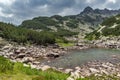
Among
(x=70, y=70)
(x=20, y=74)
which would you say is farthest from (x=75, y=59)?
(x=20, y=74)

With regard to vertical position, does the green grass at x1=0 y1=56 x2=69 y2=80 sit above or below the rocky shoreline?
above

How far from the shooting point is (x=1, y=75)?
20.6 m

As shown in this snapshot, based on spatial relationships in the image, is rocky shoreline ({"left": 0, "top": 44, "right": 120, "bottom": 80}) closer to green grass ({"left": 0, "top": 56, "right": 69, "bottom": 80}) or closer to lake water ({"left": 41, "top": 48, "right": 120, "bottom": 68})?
green grass ({"left": 0, "top": 56, "right": 69, "bottom": 80})

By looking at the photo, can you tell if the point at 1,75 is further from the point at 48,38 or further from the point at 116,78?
the point at 48,38

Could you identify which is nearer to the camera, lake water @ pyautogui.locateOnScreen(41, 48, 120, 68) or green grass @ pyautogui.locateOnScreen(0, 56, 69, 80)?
green grass @ pyautogui.locateOnScreen(0, 56, 69, 80)

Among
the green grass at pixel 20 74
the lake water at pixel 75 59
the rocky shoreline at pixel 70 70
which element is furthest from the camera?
the lake water at pixel 75 59

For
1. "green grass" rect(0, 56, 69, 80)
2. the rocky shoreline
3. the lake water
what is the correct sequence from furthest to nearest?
1. the lake water
2. the rocky shoreline
3. "green grass" rect(0, 56, 69, 80)

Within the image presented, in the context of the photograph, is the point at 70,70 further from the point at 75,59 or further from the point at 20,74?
the point at 75,59

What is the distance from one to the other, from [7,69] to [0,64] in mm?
907

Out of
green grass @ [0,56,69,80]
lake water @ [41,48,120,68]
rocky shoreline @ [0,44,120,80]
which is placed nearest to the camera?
green grass @ [0,56,69,80]

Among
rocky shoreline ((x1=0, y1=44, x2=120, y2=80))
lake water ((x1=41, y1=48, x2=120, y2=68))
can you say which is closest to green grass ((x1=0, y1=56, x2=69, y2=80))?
rocky shoreline ((x1=0, y1=44, x2=120, y2=80))

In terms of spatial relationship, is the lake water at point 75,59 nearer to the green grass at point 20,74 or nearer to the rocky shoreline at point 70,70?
the rocky shoreline at point 70,70

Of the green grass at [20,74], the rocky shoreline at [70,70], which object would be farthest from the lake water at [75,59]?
the green grass at [20,74]

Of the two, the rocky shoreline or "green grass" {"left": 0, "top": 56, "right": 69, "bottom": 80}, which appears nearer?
"green grass" {"left": 0, "top": 56, "right": 69, "bottom": 80}
